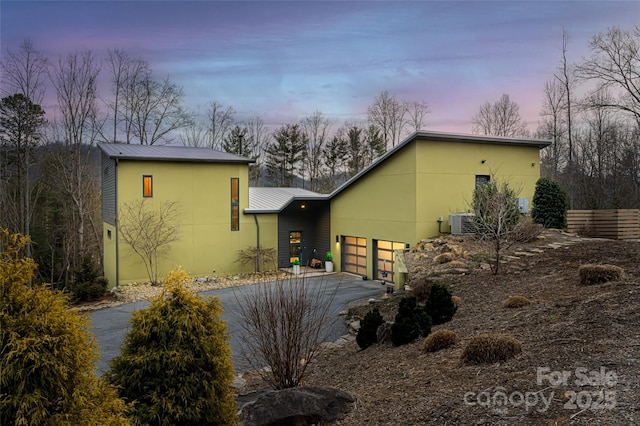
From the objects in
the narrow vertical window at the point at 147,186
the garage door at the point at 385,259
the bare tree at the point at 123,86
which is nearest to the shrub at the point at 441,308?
the garage door at the point at 385,259

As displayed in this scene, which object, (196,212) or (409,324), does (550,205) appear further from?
(196,212)

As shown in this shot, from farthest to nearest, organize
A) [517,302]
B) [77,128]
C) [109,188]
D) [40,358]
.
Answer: [77,128], [109,188], [517,302], [40,358]

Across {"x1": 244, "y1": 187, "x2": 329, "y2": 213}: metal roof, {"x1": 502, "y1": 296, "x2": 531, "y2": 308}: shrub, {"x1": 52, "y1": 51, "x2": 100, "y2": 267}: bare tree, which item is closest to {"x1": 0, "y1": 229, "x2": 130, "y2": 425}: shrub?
{"x1": 502, "y1": 296, "x2": 531, "y2": 308}: shrub

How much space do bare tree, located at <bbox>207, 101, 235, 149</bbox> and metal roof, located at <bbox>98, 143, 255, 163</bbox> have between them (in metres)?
13.1

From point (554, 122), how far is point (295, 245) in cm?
1989

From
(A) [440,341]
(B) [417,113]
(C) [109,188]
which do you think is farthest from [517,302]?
(B) [417,113]

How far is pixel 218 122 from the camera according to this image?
34156mm

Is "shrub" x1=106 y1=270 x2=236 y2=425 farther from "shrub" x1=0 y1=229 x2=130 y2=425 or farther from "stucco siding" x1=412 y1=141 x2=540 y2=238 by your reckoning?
"stucco siding" x1=412 y1=141 x2=540 y2=238

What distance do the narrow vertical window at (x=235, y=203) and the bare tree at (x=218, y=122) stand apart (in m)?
14.7

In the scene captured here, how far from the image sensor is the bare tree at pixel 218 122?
33.7 m

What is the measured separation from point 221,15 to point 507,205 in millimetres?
9034

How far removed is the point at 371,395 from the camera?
16.7ft

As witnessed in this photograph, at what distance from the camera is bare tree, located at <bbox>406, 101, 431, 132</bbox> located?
32.3 m

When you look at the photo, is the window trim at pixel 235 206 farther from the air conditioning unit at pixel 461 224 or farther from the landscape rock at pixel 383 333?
the landscape rock at pixel 383 333
